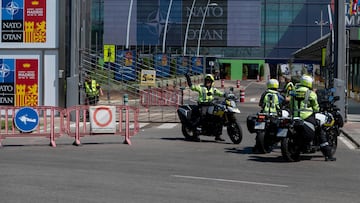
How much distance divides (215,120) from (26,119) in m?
4.63

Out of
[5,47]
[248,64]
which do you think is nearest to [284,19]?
[248,64]

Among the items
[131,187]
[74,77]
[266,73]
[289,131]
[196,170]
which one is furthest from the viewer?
[266,73]

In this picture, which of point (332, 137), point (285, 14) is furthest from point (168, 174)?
point (285, 14)

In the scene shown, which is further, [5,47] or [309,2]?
[309,2]

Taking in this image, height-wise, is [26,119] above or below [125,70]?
below

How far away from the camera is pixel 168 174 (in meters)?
11.5

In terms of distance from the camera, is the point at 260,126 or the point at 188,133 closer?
the point at 260,126

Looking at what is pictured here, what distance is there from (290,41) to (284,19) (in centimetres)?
338

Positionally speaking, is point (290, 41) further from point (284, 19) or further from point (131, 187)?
point (131, 187)

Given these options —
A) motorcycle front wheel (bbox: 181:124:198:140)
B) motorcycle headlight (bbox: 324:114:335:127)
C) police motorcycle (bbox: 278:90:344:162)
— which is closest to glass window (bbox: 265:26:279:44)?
motorcycle front wheel (bbox: 181:124:198:140)

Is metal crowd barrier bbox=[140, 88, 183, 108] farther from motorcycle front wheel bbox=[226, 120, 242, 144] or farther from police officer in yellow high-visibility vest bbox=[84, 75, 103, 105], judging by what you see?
motorcycle front wheel bbox=[226, 120, 242, 144]

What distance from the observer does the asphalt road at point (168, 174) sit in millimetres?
9266

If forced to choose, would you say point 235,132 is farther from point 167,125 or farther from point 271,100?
point 167,125

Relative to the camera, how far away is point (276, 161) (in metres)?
13.8
